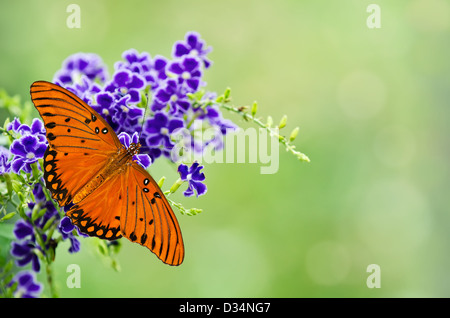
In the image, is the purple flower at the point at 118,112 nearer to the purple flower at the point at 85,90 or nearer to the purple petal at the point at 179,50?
the purple flower at the point at 85,90

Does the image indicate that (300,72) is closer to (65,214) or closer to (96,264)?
(96,264)

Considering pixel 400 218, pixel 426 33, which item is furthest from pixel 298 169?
pixel 426 33

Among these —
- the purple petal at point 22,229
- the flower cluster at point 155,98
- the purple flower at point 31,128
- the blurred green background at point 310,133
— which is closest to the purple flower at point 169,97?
the flower cluster at point 155,98

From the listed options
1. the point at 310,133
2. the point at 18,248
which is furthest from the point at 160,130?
the point at 310,133

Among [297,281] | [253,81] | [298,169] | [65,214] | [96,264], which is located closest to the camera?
[65,214]

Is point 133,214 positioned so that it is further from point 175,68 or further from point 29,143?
point 175,68

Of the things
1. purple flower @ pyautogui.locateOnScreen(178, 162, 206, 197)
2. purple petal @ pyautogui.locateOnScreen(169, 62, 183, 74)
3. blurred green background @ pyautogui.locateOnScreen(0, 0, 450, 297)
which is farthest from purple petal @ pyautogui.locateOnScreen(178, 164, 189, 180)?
blurred green background @ pyautogui.locateOnScreen(0, 0, 450, 297)

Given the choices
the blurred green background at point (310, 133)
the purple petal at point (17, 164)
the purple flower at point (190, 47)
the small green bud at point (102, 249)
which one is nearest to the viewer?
the purple petal at point (17, 164)
